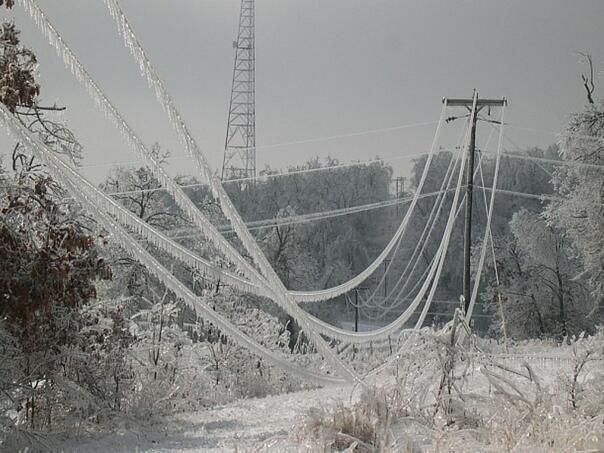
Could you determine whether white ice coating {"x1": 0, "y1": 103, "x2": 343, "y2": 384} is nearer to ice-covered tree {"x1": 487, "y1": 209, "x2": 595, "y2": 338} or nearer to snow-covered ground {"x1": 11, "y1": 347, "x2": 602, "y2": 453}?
snow-covered ground {"x1": 11, "y1": 347, "x2": 602, "y2": 453}

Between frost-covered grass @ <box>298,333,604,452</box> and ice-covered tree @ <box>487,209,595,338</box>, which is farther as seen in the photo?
ice-covered tree @ <box>487,209,595,338</box>

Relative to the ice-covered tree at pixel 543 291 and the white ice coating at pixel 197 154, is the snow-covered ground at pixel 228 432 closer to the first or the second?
the white ice coating at pixel 197 154

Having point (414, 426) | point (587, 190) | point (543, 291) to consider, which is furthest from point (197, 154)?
point (543, 291)

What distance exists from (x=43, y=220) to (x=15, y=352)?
5.28 ft

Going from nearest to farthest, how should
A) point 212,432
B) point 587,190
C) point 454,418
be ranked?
point 454,418 < point 212,432 < point 587,190

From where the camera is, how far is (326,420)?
5.39 meters

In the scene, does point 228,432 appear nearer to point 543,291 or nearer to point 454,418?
point 454,418

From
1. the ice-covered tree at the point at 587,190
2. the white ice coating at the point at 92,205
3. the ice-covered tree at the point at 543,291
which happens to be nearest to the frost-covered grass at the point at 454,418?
the white ice coating at the point at 92,205

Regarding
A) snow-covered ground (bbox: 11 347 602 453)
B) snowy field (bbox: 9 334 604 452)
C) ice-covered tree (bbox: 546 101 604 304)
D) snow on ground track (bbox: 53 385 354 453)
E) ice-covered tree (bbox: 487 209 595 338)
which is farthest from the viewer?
ice-covered tree (bbox: 487 209 595 338)

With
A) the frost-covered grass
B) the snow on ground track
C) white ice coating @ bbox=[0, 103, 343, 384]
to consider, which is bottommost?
the snow on ground track

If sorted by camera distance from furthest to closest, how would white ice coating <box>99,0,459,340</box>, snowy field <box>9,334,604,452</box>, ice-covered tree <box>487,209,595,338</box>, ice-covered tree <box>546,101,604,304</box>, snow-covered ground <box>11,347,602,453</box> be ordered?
1. ice-covered tree <box>487,209,595,338</box>
2. ice-covered tree <box>546,101,604,304</box>
3. snow-covered ground <box>11,347,602,453</box>
4. snowy field <box>9,334,604,452</box>
5. white ice coating <box>99,0,459,340</box>

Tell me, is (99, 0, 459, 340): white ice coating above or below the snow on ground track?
above

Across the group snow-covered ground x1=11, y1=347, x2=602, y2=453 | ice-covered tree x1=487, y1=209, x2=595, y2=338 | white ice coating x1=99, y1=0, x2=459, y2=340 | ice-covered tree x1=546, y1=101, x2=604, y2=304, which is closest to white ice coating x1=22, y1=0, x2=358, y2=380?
white ice coating x1=99, y1=0, x2=459, y2=340

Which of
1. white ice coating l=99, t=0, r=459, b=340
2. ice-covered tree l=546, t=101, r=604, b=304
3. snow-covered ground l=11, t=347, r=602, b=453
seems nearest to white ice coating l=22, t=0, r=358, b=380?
white ice coating l=99, t=0, r=459, b=340
